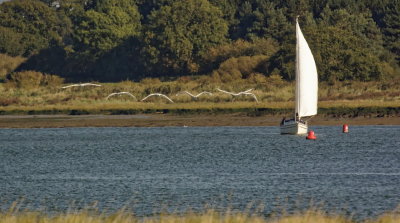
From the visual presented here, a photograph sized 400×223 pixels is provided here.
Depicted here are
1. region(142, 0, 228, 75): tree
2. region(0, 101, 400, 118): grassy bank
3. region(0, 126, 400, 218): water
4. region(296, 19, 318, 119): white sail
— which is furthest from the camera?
region(142, 0, 228, 75): tree

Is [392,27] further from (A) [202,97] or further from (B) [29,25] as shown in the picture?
(B) [29,25]

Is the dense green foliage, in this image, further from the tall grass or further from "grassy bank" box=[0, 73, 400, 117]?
"grassy bank" box=[0, 73, 400, 117]

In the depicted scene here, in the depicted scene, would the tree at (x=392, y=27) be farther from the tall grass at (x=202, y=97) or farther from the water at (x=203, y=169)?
the water at (x=203, y=169)

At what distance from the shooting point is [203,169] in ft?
136

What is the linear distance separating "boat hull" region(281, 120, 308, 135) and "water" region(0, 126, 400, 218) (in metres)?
0.66

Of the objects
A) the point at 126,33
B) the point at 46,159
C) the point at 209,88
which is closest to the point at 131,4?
the point at 126,33

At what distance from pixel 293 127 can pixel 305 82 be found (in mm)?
5279

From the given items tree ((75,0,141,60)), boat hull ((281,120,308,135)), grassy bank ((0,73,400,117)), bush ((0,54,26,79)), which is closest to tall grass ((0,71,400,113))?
A: grassy bank ((0,73,400,117))

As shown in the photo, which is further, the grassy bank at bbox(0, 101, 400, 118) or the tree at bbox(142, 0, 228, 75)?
the tree at bbox(142, 0, 228, 75)

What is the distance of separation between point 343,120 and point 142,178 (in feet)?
109

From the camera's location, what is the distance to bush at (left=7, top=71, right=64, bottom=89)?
105800 mm

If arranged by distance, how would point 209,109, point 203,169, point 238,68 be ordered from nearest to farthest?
1. point 203,169
2. point 209,109
3. point 238,68

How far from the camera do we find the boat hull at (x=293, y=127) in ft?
185

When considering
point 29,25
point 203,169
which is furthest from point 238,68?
point 203,169
